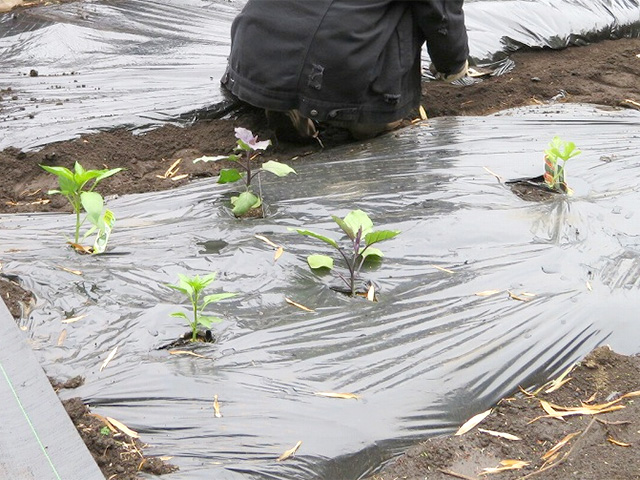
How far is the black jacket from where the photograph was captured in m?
3.37

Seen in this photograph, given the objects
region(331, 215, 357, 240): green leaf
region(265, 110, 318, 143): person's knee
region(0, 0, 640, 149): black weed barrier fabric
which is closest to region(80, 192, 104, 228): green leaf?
region(331, 215, 357, 240): green leaf

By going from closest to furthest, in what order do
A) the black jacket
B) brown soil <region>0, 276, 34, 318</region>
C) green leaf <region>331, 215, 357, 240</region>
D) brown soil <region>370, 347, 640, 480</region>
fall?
1. brown soil <region>370, 347, 640, 480</region>
2. brown soil <region>0, 276, 34, 318</region>
3. green leaf <region>331, 215, 357, 240</region>
4. the black jacket

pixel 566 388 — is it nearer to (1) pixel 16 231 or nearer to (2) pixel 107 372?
(2) pixel 107 372

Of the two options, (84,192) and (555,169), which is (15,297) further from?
(555,169)

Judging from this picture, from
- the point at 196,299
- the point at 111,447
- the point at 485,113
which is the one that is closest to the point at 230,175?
the point at 196,299

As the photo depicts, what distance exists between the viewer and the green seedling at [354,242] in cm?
235

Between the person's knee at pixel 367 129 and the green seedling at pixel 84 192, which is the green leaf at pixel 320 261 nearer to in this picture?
the green seedling at pixel 84 192

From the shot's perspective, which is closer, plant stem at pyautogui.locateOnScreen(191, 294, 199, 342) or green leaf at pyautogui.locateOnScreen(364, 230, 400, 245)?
plant stem at pyautogui.locateOnScreen(191, 294, 199, 342)

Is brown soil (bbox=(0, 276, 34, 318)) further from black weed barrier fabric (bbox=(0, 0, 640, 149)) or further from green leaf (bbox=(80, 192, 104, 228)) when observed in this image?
black weed barrier fabric (bbox=(0, 0, 640, 149))

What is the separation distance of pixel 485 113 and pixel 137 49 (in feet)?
6.04

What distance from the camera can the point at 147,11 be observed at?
188 inches

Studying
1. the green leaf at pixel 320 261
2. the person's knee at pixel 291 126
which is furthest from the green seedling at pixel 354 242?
the person's knee at pixel 291 126

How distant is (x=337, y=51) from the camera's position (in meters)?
3.37

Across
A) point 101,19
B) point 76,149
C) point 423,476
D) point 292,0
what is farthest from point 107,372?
point 101,19
